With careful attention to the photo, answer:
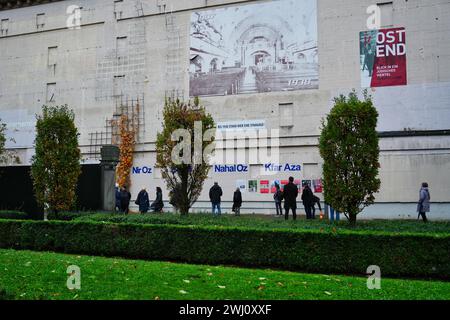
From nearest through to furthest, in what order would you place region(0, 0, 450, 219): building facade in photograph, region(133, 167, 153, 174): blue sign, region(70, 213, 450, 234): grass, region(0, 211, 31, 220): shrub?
region(70, 213, 450, 234): grass → region(0, 211, 31, 220): shrub → region(0, 0, 450, 219): building facade in photograph → region(133, 167, 153, 174): blue sign

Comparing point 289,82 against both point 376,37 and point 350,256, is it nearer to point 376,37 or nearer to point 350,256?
point 376,37

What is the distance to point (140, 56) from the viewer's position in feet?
101

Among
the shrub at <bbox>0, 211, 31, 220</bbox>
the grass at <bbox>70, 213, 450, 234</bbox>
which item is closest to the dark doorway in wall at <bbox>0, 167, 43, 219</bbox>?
the shrub at <bbox>0, 211, 31, 220</bbox>

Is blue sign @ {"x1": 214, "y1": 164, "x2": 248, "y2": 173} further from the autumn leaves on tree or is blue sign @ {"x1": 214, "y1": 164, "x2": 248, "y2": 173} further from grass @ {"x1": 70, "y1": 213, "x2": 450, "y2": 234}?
grass @ {"x1": 70, "y1": 213, "x2": 450, "y2": 234}

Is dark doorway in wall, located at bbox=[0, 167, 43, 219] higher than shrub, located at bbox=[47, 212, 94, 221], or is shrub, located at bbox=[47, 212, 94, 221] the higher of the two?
dark doorway in wall, located at bbox=[0, 167, 43, 219]

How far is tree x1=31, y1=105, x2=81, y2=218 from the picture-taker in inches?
697

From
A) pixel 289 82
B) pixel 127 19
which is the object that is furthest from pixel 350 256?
pixel 127 19

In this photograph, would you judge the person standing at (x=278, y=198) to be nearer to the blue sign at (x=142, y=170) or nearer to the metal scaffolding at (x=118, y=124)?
the blue sign at (x=142, y=170)

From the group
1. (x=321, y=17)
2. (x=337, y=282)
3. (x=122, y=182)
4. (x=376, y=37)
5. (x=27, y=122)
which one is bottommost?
(x=337, y=282)

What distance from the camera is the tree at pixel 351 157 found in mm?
13922

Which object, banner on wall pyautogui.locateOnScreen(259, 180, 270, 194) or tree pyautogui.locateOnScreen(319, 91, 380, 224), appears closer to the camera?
tree pyautogui.locateOnScreen(319, 91, 380, 224)

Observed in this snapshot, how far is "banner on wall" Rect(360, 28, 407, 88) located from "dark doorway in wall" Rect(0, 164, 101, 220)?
16.2 meters

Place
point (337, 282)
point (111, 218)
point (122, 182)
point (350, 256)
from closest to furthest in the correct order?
point (337, 282) → point (350, 256) → point (111, 218) → point (122, 182)

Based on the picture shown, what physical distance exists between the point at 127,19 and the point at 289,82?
41.8ft
